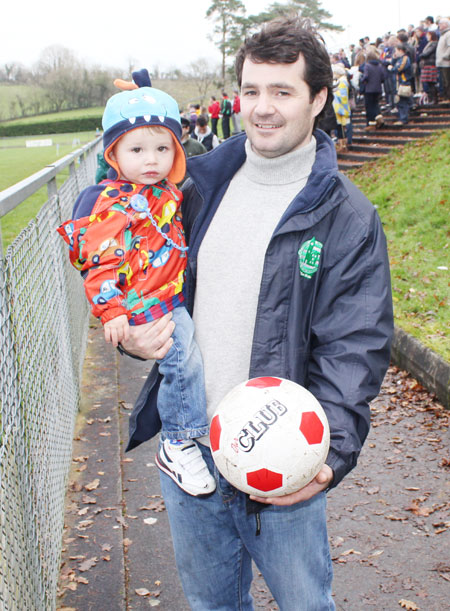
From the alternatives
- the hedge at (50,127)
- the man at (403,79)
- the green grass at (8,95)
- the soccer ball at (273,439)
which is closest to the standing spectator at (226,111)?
the man at (403,79)

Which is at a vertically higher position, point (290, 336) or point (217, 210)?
point (217, 210)

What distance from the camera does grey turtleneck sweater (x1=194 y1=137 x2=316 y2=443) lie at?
234 centimetres

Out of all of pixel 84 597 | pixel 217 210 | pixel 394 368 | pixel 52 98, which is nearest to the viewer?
pixel 217 210

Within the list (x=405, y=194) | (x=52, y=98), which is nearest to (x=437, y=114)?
(x=405, y=194)

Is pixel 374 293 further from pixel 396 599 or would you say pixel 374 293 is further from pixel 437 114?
pixel 437 114

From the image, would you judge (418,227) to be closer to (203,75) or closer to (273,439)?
(273,439)

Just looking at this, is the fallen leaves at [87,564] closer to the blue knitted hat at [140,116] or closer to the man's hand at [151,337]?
the man's hand at [151,337]

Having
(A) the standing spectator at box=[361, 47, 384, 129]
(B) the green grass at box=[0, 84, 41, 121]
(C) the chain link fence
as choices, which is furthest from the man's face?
(B) the green grass at box=[0, 84, 41, 121]

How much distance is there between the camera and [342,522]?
4340 mm

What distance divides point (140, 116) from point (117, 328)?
0.85 metres

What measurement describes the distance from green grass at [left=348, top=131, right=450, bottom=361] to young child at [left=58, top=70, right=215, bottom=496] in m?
4.11

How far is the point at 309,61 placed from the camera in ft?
7.38

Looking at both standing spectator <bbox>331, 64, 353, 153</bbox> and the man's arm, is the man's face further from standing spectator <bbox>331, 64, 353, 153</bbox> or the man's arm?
standing spectator <bbox>331, 64, 353, 153</bbox>

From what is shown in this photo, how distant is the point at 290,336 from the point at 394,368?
485cm
